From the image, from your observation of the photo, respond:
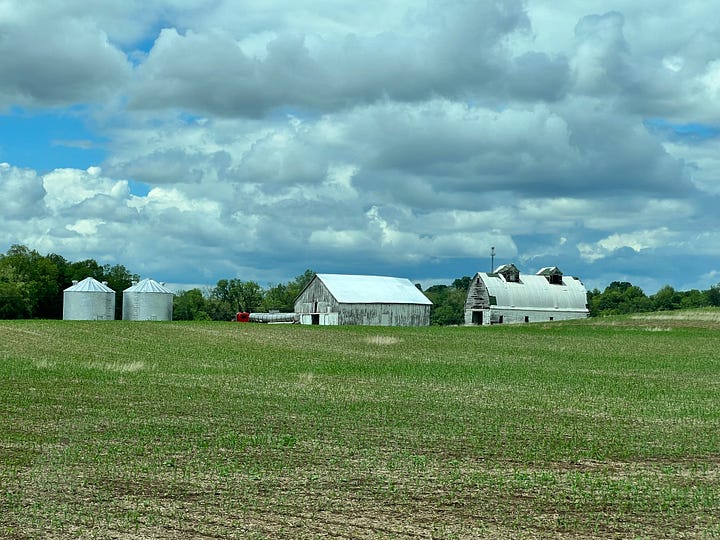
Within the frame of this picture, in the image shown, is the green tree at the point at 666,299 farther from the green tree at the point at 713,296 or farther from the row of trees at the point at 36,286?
the row of trees at the point at 36,286

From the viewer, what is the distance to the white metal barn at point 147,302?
95875 millimetres

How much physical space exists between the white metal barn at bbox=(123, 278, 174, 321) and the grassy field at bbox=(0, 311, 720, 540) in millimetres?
50031

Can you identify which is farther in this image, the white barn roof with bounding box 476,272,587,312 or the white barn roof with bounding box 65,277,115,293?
the white barn roof with bounding box 476,272,587,312

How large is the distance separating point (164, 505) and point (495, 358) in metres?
38.3

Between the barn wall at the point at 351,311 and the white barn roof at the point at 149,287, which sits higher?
the white barn roof at the point at 149,287

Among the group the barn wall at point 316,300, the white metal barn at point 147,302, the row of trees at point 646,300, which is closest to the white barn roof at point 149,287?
the white metal barn at point 147,302

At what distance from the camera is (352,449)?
64.2ft

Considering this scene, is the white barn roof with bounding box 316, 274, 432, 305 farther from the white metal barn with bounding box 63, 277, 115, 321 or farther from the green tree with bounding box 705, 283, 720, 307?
the green tree with bounding box 705, 283, 720, 307

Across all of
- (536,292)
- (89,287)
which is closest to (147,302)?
(89,287)

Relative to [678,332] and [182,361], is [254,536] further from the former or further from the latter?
[678,332]

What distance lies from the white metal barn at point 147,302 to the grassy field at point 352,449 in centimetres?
5003

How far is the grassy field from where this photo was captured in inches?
525

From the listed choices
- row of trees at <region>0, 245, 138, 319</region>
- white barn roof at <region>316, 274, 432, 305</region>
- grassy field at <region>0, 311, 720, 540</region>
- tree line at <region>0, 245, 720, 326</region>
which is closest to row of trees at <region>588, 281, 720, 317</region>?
tree line at <region>0, 245, 720, 326</region>

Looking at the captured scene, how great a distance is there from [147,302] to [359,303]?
2378 centimetres
